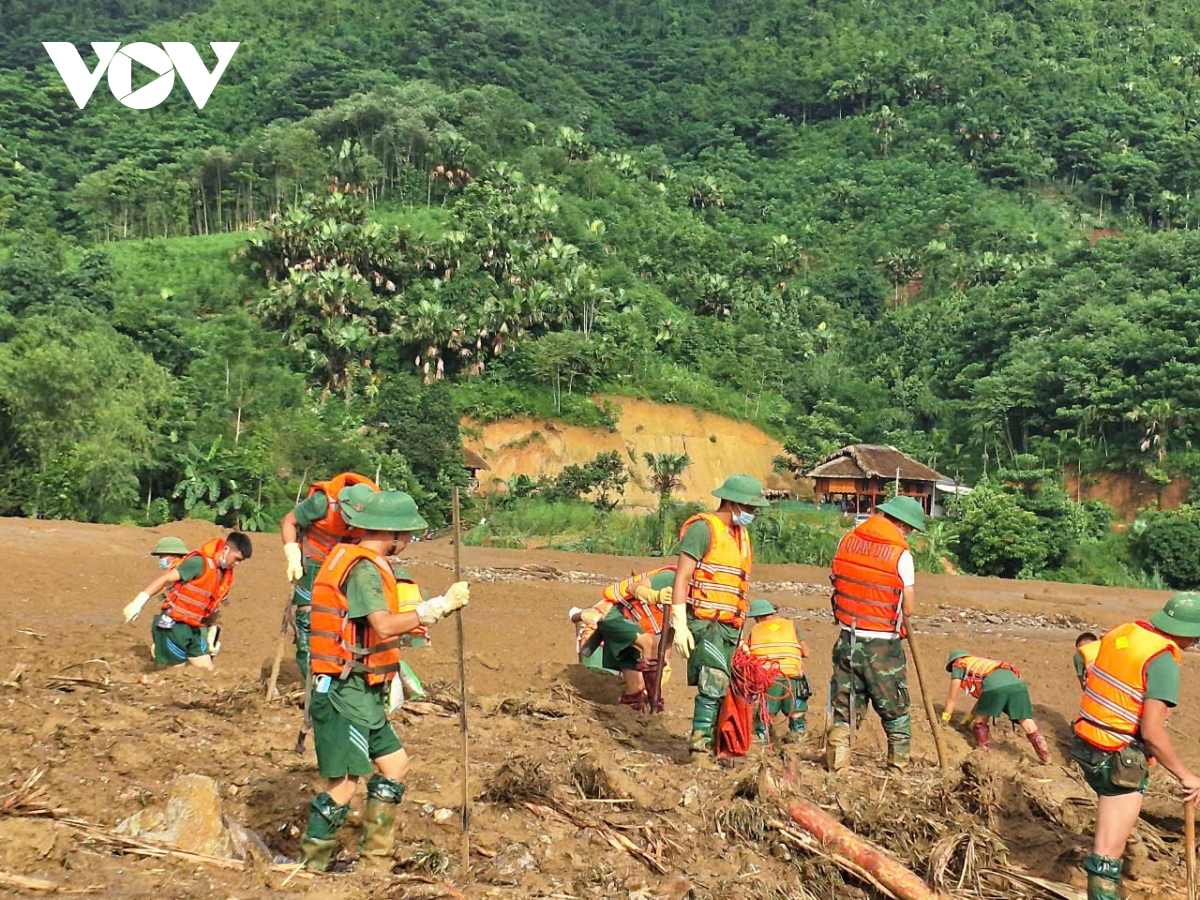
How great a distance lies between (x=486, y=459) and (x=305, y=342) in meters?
10.0

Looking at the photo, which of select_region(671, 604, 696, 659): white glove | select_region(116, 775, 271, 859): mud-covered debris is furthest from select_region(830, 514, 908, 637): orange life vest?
select_region(116, 775, 271, 859): mud-covered debris

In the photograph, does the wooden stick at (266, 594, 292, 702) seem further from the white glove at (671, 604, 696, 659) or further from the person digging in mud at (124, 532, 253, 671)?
the white glove at (671, 604, 696, 659)

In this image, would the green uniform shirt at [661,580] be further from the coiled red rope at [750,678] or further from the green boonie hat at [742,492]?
the green boonie hat at [742,492]

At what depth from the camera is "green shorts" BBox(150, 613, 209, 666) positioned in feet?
25.9

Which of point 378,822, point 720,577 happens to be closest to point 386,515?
point 378,822

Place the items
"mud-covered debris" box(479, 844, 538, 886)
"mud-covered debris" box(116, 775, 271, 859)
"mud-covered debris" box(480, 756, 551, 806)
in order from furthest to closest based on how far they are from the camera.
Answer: "mud-covered debris" box(480, 756, 551, 806), "mud-covered debris" box(479, 844, 538, 886), "mud-covered debris" box(116, 775, 271, 859)

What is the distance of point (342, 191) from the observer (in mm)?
66875

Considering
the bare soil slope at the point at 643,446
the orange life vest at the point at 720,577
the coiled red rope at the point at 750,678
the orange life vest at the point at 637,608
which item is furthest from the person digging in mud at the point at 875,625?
the bare soil slope at the point at 643,446

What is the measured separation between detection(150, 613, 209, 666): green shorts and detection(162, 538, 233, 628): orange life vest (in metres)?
0.09

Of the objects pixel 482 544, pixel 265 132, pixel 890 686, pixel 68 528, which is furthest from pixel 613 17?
pixel 890 686

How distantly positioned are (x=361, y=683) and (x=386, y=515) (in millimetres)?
669

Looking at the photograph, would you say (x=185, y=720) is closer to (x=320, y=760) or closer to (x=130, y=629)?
(x=320, y=760)

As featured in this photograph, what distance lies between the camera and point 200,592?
770 centimetres

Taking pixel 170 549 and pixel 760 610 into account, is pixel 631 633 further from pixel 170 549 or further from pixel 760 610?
pixel 170 549
